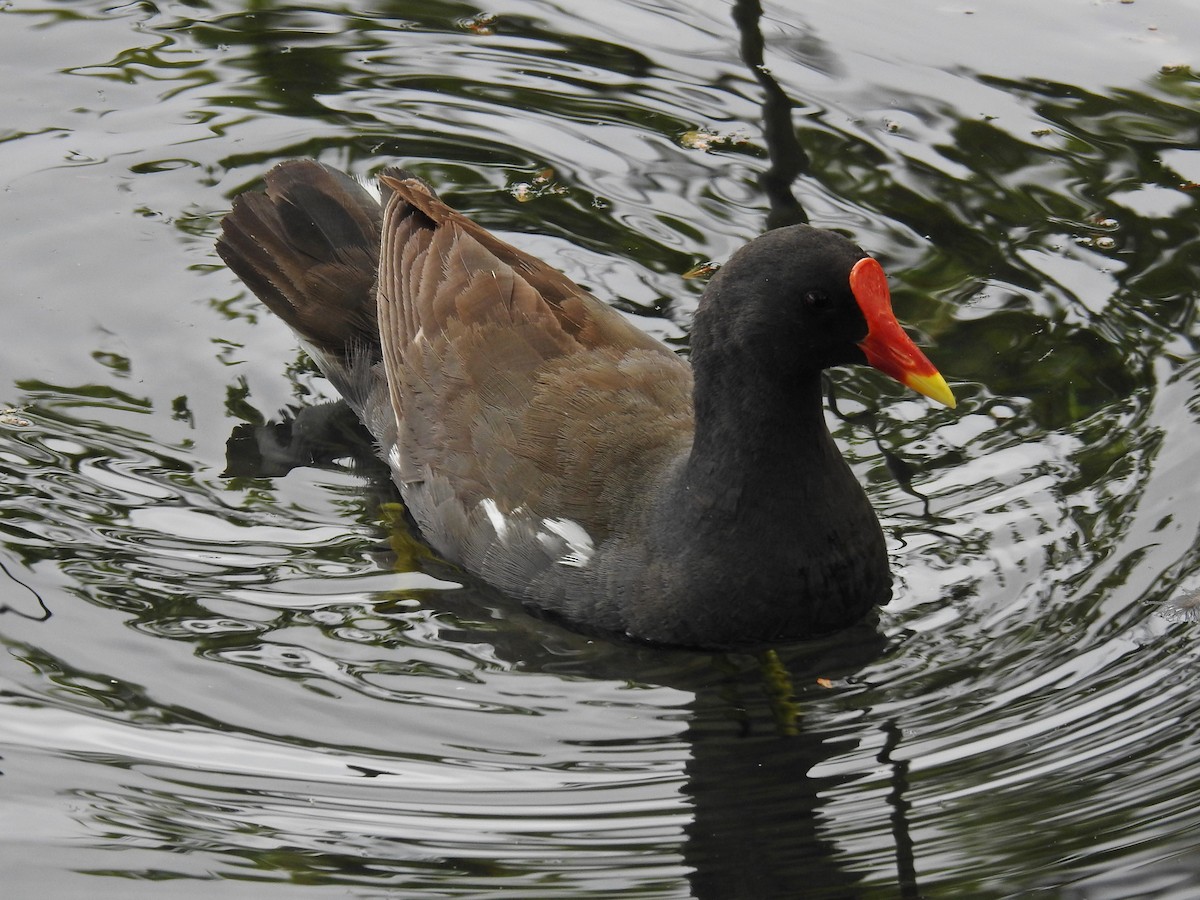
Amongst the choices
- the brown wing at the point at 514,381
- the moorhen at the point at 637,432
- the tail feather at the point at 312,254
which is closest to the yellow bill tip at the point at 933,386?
the moorhen at the point at 637,432

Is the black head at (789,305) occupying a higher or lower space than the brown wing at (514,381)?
higher

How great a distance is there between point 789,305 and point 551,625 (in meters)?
1.20

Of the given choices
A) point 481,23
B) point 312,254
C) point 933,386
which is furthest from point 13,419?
point 481,23

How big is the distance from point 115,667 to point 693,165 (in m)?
3.40

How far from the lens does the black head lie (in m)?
4.41

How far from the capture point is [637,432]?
496 cm

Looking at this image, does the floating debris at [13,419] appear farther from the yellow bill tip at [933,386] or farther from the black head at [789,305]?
the yellow bill tip at [933,386]

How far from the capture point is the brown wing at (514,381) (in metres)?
4.90

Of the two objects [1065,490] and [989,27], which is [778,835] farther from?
[989,27]

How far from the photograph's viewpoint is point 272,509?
17.8 ft

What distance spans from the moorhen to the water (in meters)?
0.15

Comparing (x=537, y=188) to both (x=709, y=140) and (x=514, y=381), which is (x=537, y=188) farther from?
(x=514, y=381)

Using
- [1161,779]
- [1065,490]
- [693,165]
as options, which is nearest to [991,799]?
[1161,779]

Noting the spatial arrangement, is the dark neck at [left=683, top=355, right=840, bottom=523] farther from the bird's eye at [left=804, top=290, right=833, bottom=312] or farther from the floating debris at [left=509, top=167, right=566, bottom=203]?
the floating debris at [left=509, top=167, right=566, bottom=203]
